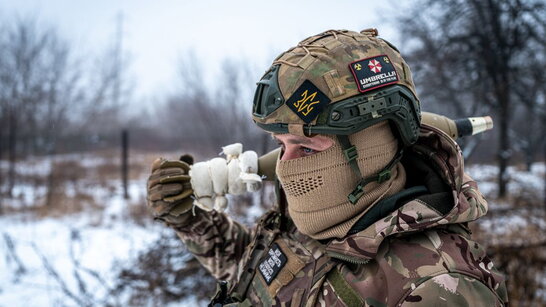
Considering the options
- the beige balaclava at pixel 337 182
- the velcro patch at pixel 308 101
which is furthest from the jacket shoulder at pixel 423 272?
the velcro patch at pixel 308 101

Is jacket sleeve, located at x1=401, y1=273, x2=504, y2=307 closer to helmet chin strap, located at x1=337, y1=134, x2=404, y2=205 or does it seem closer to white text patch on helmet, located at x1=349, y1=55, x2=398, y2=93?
helmet chin strap, located at x1=337, y1=134, x2=404, y2=205

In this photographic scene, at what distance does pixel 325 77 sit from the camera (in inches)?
53.8

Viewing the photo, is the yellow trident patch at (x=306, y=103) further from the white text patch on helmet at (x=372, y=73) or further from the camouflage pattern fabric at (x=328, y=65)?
the white text patch on helmet at (x=372, y=73)

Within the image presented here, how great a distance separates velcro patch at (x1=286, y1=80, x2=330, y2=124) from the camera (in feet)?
4.48

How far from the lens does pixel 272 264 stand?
155 centimetres

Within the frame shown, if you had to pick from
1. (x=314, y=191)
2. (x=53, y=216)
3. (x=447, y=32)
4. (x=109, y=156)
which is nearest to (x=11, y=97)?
(x=109, y=156)

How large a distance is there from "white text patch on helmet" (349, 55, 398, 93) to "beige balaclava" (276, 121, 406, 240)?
0.52 feet

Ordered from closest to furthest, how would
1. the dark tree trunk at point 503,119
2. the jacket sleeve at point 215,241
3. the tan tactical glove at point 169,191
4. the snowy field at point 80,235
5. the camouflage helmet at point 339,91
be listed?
1. the camouflage helmet at point 339,91
2. the tan tactical glove at point 169,191
3. the jacket sleeve at point 215,241
4. the snowy field at point 80,235
5. the dark tree trunk at point 503,119

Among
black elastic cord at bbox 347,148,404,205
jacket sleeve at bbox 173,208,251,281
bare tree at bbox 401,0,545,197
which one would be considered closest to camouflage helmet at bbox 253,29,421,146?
black elastic cord at bbox 347,148,404,205

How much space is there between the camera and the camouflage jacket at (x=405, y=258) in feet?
3.61

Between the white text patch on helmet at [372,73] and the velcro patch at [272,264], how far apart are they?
76 centimetres

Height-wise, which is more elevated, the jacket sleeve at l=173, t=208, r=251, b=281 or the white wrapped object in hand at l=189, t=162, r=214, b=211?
the white wrapped object in hand at l=189, t=162, r=214, b=211

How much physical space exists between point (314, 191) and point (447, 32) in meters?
9.31

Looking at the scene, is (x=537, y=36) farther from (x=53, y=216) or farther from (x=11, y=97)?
(x=11, y=97)
